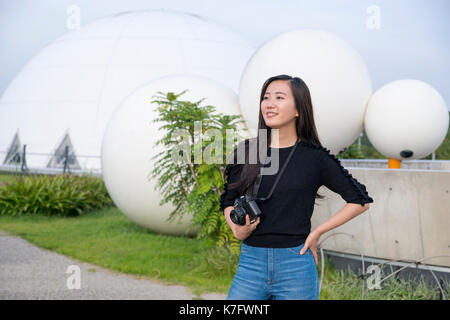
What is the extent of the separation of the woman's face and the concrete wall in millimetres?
3443

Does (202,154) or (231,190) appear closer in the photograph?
(231,190)

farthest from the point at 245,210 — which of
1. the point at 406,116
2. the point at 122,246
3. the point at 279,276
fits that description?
the point at 122,246

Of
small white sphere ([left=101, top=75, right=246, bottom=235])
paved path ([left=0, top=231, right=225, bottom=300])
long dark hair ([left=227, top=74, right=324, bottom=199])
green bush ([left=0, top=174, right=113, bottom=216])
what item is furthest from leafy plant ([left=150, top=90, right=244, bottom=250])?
green bush ([left=0, top=174, right=113, bottom=216])

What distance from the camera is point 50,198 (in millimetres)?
12734

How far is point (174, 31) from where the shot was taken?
23.6 metres

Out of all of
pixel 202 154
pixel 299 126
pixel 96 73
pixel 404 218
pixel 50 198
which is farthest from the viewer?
pixel 96 73

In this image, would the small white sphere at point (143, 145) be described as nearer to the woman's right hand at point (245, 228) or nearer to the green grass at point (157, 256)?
the green grass at point (157, 256)

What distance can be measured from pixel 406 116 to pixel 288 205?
6244 millimetres

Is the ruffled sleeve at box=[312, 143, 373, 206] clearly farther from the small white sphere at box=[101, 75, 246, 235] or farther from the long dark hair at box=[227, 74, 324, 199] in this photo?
the small white sphere at box=[101, 75, 246, 235]

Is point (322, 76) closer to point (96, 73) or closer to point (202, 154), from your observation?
point (202, 154)

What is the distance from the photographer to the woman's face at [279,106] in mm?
2721

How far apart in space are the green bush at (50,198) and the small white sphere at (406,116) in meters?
8.10

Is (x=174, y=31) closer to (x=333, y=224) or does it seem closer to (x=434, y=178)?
(x=434, y=178)

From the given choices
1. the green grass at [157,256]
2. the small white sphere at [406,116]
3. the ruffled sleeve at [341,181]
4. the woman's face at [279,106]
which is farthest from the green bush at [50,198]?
the ruffled sleeve at [341,181]
